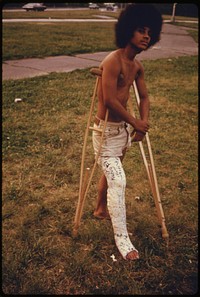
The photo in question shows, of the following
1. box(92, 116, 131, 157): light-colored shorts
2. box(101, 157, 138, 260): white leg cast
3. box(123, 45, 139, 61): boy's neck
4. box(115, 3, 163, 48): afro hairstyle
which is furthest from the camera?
box(92, 116, 131, 157): light-colored shorts

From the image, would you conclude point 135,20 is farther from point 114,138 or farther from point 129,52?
point 114,138

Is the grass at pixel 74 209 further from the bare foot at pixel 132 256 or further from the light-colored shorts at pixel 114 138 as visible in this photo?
the light-colored shorts at pixel 114 138

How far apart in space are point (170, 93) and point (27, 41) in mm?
8051

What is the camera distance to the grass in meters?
2.90

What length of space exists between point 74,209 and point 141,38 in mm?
1941

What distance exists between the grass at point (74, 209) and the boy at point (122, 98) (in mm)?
294

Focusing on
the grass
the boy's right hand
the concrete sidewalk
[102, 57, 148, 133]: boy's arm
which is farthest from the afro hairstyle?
the concrete sidewalk

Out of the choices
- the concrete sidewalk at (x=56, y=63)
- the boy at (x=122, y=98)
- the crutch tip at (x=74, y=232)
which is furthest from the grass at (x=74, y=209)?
the concrete sidewalk at (x=56, y=63)

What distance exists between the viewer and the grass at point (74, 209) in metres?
2.90

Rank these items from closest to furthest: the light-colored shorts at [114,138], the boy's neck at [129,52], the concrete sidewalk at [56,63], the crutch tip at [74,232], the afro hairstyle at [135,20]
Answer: the afro hairstyle at [135,20] < the boy's neck at [129,52] < the light-colored shorts at [114,138] < the crutch tip at [74,232] < the concrete sidewalk at [56,63]

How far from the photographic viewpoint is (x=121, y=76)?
2.87 meters

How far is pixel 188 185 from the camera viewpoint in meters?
Result: 4.41

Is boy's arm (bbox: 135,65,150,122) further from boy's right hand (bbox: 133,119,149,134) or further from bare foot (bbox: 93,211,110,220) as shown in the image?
bare foot (bbox: 93,211,110,220)

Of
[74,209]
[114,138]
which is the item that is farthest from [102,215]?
[114,138]
